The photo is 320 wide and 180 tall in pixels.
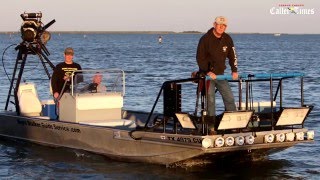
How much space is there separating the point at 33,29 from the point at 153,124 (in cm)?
424

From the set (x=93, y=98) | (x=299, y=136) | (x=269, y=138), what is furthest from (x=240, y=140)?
(x=93, y=98)

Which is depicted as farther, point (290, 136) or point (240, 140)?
point (290, 136)

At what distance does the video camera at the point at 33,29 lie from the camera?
15922 millimetres

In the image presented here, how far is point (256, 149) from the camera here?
1283 cm

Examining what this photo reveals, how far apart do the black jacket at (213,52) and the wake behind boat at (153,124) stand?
32 cm

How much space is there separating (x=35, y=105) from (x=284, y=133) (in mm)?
5745

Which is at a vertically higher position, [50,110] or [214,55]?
[214,55]

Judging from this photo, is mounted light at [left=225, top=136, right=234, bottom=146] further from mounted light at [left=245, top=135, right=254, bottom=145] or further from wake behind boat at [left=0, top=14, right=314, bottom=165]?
mounted light at [left=245, top=135, right=254, bottom=145]

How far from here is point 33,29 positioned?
15922 mm

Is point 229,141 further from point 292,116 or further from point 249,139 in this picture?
point 292,116

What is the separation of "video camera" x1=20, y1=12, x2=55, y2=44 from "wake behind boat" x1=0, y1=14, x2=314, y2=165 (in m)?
0.05

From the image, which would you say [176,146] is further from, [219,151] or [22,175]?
[22,175]

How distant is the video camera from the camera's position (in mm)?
15922

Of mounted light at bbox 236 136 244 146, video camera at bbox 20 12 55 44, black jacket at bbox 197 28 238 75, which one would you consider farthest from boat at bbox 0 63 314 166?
video camera at bbox 20 12 55 44
